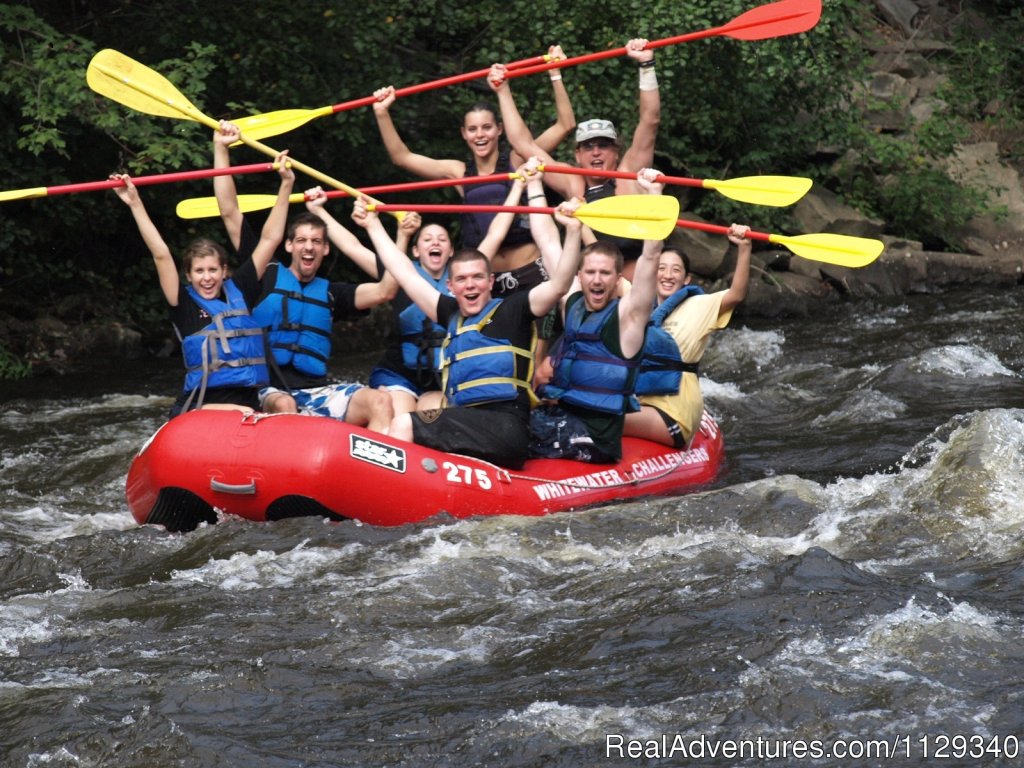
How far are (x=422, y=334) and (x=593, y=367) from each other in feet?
2.75

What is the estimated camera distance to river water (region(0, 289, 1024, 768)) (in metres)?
3.66

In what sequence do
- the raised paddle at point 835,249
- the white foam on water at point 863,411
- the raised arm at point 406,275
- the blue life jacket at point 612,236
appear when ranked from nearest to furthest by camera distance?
the raised arm at point 406,275 < the raised paddle at point 835,249 < the blue life jacket at point 612,236 < the white foam on water at point 863,411

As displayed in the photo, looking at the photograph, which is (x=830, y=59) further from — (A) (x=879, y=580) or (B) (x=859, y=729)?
(B) (x=859, y=729)

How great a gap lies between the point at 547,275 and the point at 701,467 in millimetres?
1112

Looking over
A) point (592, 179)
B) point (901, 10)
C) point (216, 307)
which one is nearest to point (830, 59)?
point (901, 10)

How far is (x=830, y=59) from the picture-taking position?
40.1 ft

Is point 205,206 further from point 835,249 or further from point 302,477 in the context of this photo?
point 835,249

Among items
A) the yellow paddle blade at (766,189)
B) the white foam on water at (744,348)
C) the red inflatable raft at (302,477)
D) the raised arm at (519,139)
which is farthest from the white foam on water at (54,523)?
the white foam on water at (744,348)

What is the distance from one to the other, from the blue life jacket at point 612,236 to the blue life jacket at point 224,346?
5.78 feet

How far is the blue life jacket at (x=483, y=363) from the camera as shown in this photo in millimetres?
5621

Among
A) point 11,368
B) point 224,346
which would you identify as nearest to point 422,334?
point 224,346

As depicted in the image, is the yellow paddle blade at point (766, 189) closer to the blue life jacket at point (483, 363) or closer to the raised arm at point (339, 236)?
the blue life jacket at point (483, 363)

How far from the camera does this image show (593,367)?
5.86 m

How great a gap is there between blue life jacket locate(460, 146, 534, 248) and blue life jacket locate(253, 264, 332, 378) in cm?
84
